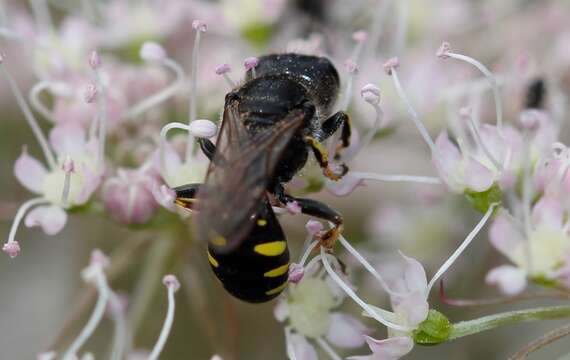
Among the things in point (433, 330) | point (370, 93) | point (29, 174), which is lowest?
point (433, 330)

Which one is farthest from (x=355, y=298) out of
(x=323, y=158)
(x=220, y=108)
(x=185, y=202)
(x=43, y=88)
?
(x=43, y=88)

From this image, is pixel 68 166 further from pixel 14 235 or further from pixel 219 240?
pixel 219 240

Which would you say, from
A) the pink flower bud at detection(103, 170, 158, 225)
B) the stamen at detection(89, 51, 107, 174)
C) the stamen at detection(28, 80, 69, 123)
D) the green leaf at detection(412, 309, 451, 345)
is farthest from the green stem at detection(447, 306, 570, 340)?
the stamen at detection(28, 80, 69, 123)

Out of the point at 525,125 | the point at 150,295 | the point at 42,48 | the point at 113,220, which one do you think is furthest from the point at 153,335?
the point at 525,125

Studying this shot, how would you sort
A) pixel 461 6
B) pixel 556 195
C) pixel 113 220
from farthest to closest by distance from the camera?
pixel 461 6 < pixel 113 220 < pixel 556 195

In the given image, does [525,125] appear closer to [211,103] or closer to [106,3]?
[211,103]

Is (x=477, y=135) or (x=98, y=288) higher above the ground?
(x=477, y=135)
